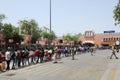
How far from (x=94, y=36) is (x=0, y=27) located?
5866cm

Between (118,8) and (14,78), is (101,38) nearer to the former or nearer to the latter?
(118,8)

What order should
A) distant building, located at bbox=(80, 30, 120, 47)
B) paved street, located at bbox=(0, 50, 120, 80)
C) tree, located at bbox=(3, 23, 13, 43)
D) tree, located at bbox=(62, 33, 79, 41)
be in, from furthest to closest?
tree, located at bbox=(62, 33, 79, 41)
distant building, located at bbox=(80, 30, 120, 47)
tree, located at bbox=(3, 23, 13, 43)
paved street, located at bbox=(0, 50, 120, 80)

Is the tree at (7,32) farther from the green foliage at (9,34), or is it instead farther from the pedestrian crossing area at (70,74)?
the pedestrian crossing area at (70,74)

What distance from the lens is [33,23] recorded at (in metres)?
108

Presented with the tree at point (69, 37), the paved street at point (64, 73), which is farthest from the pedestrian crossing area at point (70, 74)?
the tree at point (69, 37)

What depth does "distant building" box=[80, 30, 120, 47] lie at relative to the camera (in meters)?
129

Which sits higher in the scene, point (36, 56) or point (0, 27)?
point (0, 27)

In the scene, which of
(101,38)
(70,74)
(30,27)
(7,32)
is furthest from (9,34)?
(70,74)

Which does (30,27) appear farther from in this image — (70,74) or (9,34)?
(70,74)

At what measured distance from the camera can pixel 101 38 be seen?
131 metres

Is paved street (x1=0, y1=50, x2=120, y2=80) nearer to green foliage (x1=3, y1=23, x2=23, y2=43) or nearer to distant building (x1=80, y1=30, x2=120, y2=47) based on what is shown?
green foliage (x1=3, y1=23, x2=23, y2=43)

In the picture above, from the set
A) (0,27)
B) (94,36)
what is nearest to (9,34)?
(0,27)

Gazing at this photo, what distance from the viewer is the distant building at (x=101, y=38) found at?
12910 cm

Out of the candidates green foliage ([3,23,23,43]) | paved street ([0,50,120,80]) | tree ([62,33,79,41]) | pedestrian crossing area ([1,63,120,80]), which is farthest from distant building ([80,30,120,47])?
pedestrian crossing area ([1,63,120,80])
